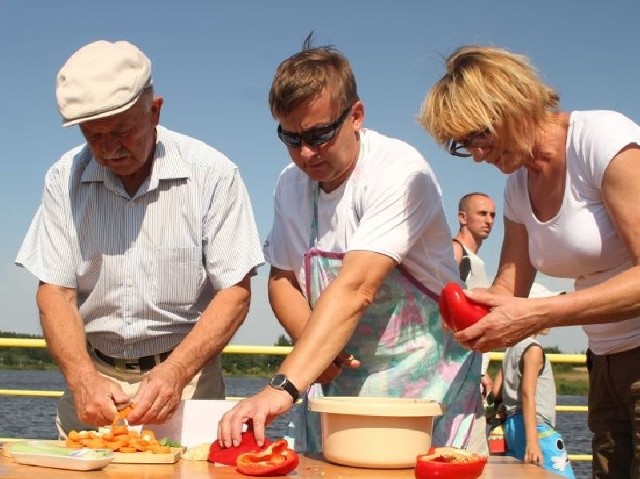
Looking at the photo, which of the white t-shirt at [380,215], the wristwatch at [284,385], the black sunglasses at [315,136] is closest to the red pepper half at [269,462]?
the wristwatch at [284,385]

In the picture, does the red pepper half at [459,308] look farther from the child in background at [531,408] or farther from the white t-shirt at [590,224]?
the child in background at [531,408]

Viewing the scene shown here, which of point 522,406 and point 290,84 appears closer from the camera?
point 290,84

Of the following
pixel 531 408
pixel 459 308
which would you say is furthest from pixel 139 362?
pixel 531 408

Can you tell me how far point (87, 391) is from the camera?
267 cm

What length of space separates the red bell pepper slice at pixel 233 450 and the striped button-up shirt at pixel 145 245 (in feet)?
2.51

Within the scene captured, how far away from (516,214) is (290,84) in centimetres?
82

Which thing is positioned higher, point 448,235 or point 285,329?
point 448,235

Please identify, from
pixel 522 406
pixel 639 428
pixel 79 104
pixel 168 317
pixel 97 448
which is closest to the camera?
pixel 97 448

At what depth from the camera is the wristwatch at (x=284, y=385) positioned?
2410 millimetres

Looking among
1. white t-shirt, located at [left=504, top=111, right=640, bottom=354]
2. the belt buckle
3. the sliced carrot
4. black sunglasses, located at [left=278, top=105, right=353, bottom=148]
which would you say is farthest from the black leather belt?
white t-shirt, located at [left=504, top=111, right=640, bottom=354]

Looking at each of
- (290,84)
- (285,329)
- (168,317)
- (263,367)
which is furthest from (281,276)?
(263,367)

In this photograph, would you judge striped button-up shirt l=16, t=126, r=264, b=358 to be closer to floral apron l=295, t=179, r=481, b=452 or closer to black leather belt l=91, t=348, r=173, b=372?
black leather belt l=91, t=348, r=173, b=372

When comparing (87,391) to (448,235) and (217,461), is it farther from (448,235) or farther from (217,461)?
(448,235)

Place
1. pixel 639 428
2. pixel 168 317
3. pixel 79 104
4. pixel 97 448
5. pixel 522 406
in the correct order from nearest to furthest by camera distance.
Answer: pixel 97 448, pixel 639 428, pixel 79 104, pixel 168 317, pixel 522 406
